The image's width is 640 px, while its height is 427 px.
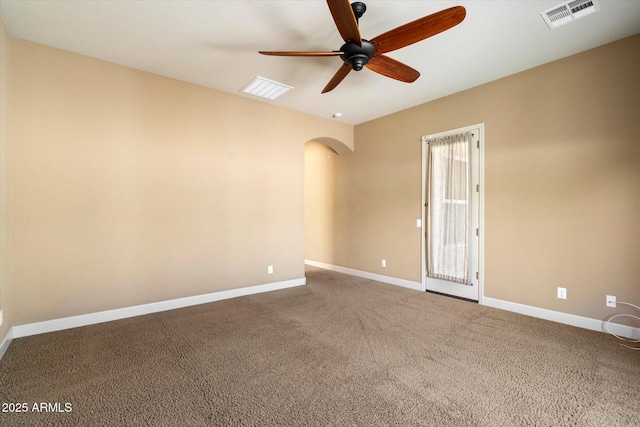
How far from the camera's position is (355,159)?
578 cm

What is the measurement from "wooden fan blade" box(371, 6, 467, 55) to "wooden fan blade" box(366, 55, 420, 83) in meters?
0.10

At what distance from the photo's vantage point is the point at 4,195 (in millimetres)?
2656

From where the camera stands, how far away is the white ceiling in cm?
243

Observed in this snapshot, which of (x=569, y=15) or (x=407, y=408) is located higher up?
(x=569, y=15)

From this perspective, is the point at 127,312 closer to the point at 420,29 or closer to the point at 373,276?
the point at 373,276

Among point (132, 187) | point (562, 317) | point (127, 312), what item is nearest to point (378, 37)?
point (132, 187)

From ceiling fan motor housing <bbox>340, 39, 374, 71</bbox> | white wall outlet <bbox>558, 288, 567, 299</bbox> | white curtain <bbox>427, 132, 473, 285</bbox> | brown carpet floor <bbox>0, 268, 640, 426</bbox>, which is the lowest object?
brown carpet floor <bbox>0, 268, 640, 426</bbox>

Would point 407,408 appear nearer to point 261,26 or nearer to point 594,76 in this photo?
point 261,26

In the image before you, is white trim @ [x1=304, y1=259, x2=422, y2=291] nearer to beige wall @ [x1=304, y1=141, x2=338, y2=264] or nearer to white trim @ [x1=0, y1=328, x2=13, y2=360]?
beige wall @ [x1=304, y1=141, x2=338, y2=264]

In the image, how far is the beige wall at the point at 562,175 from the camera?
2.90 meters

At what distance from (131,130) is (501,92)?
4613mm

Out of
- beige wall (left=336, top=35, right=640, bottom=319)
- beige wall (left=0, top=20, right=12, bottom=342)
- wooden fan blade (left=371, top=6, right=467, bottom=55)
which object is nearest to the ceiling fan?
wooden fan blade (left=371, top=6, right=467, bottom=55)

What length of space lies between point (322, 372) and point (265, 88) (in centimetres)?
351

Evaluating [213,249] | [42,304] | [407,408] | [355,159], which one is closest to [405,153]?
[355,159]
